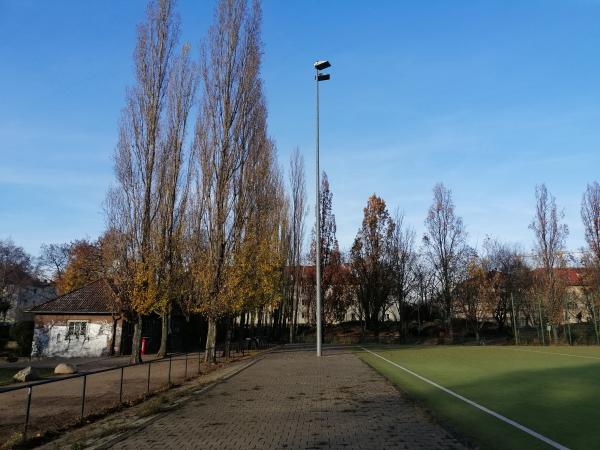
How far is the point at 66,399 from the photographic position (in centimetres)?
1231

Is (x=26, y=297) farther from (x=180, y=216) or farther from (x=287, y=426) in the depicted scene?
(x=287, y=426)

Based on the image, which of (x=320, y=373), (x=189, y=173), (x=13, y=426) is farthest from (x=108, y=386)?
(x=189, y=173)

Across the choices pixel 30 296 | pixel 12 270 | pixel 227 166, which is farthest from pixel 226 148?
pixel 30 296

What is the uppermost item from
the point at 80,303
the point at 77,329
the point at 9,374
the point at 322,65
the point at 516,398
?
the point at 322,65

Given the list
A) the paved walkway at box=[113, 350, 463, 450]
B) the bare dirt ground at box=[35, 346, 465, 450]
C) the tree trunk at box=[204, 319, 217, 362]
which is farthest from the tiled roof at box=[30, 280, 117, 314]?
the paved walkway at box=[113, 350, 463, 450]

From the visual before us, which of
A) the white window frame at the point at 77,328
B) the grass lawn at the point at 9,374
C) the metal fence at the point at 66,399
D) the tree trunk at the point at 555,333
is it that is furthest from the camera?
the tree trunk at the point at 555,333

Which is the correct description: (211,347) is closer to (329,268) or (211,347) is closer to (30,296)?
(329,268)

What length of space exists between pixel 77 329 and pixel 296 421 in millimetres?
26015

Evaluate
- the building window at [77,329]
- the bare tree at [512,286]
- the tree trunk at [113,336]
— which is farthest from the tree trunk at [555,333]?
the building window at [77,329]

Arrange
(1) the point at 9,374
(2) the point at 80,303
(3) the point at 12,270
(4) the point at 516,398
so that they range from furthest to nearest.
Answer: (3) the point at 12,270, (2) the point at 80,303, (1) the point at 9,374, (4) the point at 516,398

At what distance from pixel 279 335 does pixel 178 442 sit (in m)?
39.8

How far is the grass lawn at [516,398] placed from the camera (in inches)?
287

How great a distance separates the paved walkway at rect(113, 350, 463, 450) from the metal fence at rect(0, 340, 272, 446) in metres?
1.74

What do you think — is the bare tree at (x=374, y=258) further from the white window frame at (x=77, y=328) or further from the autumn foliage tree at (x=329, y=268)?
the white window frame at (x=77, y=328)
